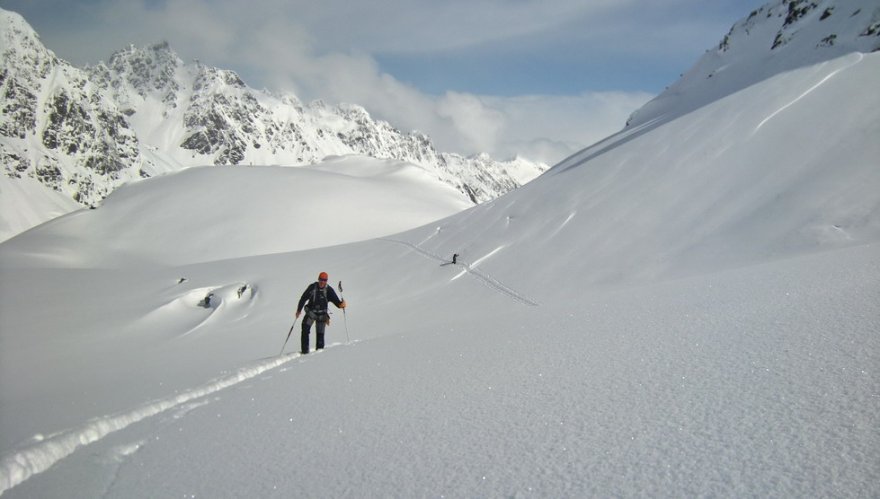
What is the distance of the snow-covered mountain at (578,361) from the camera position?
3062mm

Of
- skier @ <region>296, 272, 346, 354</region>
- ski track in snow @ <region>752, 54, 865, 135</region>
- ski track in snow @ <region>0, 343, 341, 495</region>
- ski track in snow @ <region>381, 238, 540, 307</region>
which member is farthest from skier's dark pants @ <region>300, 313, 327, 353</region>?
ski track in snow @ <region>752, 54, 865, 135</region>

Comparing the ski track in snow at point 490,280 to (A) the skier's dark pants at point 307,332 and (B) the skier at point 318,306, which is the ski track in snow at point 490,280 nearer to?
(B) the skier at point 318,306

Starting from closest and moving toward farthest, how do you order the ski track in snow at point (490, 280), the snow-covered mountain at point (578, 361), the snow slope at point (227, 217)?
the snow-covered mountain at point (578, 361) < the ski track in snow at point (490, 280) < the snow slope at point (227, 217)

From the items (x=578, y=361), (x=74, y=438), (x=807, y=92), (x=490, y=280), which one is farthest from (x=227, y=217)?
(x=578, y=361)

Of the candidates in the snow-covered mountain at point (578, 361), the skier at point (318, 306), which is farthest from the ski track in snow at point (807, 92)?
the skier at point (318, 306)

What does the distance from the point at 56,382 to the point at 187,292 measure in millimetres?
14760

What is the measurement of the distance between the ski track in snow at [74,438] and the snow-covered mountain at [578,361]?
32mm

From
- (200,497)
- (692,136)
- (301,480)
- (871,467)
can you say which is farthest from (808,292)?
(692,136)

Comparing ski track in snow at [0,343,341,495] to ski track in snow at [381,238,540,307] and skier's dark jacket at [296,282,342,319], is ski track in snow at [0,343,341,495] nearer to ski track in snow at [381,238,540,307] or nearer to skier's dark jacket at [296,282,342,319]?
skier's dark jacket at [296,282,342,319]

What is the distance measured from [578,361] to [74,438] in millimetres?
5384

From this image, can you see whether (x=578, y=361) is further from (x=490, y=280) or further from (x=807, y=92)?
(x=807, y=92)

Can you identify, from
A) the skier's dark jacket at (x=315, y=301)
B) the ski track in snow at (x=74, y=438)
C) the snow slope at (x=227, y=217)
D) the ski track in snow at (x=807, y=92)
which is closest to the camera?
the ski track in snow at (x=74, y=438)

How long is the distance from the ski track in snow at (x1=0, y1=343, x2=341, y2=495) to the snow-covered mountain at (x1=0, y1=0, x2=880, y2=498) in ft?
0.11

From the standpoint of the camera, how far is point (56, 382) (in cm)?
1195
